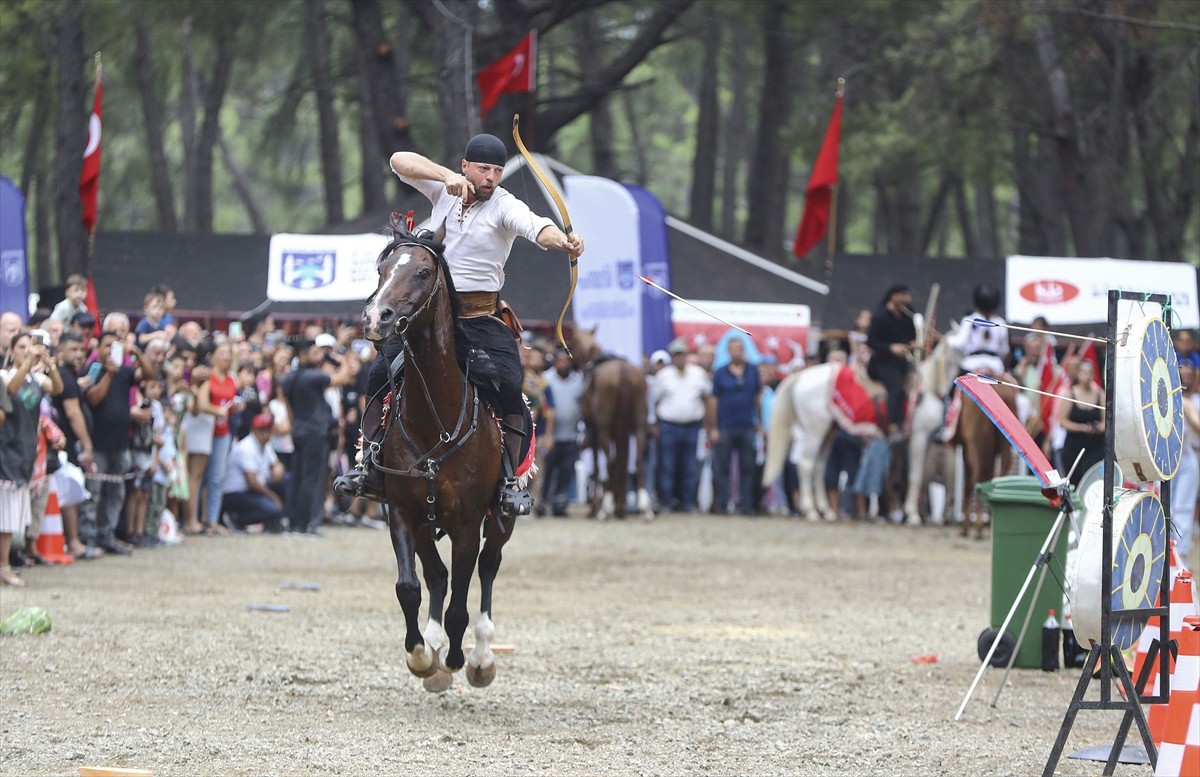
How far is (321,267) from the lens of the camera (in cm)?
2038

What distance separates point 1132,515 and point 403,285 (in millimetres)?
3484

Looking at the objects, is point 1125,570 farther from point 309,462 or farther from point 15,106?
point 15,106

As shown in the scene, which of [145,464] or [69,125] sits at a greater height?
[69,125]

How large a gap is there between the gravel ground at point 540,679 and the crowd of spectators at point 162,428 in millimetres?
742

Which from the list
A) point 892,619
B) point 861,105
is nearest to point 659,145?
point 861,105

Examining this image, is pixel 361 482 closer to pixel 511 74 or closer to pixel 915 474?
pixel 915 474

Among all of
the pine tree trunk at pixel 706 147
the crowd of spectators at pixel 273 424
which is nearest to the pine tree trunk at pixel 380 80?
the crowd of spectators at pixel 273 424

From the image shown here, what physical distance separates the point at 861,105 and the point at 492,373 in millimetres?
21888

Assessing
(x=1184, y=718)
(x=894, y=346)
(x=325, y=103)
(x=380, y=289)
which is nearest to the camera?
(x=1184, y=718)

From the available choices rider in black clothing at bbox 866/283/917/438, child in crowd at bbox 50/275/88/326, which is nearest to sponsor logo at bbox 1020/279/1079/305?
rider in black clothing at bbox 866/283/917/438

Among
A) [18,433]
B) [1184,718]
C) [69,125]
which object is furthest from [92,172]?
[1184,718]

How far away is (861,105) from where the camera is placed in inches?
1158

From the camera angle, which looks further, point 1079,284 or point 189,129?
point 189,129

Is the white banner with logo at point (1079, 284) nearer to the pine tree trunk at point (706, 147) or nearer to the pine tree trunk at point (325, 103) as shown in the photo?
the pine tree trunk at point (325, 103)
